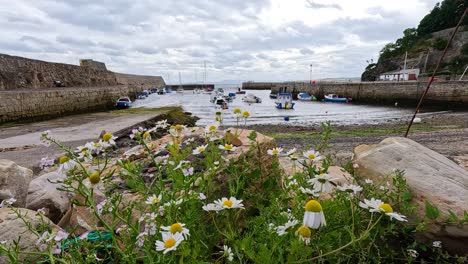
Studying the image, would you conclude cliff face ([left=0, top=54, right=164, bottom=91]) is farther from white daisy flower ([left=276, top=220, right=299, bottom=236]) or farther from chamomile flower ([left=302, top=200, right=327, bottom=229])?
chamomile flower ([left=302, top=200, right=327, bottom=229])

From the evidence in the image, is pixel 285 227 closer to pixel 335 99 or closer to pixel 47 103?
pixel 47 103

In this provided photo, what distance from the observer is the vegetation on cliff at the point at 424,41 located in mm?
74125

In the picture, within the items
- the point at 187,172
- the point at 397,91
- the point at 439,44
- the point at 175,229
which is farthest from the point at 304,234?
the point at 439,44

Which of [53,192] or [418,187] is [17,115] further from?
[418,187]

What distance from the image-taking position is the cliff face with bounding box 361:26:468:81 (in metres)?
65.9

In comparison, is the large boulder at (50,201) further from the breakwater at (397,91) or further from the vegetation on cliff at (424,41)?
the vegetation on cliff at (424,41)

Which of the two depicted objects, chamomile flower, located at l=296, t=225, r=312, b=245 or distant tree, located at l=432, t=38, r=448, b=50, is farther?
distant tree, located at l=432, t=38, r=448, b=50

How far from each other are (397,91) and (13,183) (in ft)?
162

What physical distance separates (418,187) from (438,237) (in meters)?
0.52

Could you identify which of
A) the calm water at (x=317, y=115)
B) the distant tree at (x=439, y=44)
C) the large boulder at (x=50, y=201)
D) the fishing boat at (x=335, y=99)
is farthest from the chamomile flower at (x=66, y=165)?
the distant tree at (x=439, y=44)

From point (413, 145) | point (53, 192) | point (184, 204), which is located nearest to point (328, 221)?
point (184, 204)

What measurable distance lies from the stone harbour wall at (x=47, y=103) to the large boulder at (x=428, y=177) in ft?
74.2

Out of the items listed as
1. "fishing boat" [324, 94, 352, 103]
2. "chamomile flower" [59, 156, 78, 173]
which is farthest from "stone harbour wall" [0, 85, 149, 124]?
"fishing boat" [324, 94, 352, 103]

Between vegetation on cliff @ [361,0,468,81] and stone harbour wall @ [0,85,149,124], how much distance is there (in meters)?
74.3
